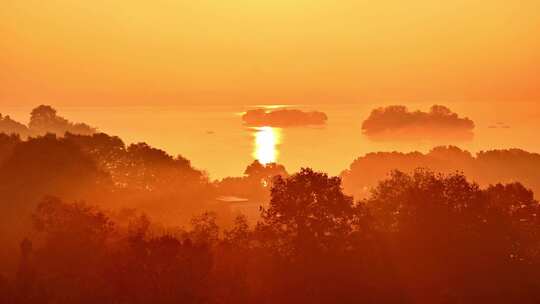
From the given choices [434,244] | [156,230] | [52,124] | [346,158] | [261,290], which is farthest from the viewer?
[346,158]

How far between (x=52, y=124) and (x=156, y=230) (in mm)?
92437

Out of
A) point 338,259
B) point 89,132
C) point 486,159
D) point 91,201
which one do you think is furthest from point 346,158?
point 338,259

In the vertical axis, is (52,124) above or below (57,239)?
above

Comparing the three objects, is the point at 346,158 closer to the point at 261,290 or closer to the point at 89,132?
the point at 89,132

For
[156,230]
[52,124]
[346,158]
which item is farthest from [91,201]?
[346,158]

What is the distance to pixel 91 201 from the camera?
2613 inches

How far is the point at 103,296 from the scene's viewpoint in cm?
4006

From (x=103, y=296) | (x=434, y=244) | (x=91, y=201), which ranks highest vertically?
(x=91, y=201)

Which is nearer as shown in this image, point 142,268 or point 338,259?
point 142,268

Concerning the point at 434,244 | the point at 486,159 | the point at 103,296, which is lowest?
the point at 103,296

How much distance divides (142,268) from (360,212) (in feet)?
64.3

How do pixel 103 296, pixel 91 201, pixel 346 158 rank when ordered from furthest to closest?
pixel 346 158 < pixel 91 201 < pixel 103 296

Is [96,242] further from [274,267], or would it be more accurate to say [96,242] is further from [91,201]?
[91,201]

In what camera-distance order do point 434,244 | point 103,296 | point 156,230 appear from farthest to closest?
point 156,230
point 434,244
point 103,296
